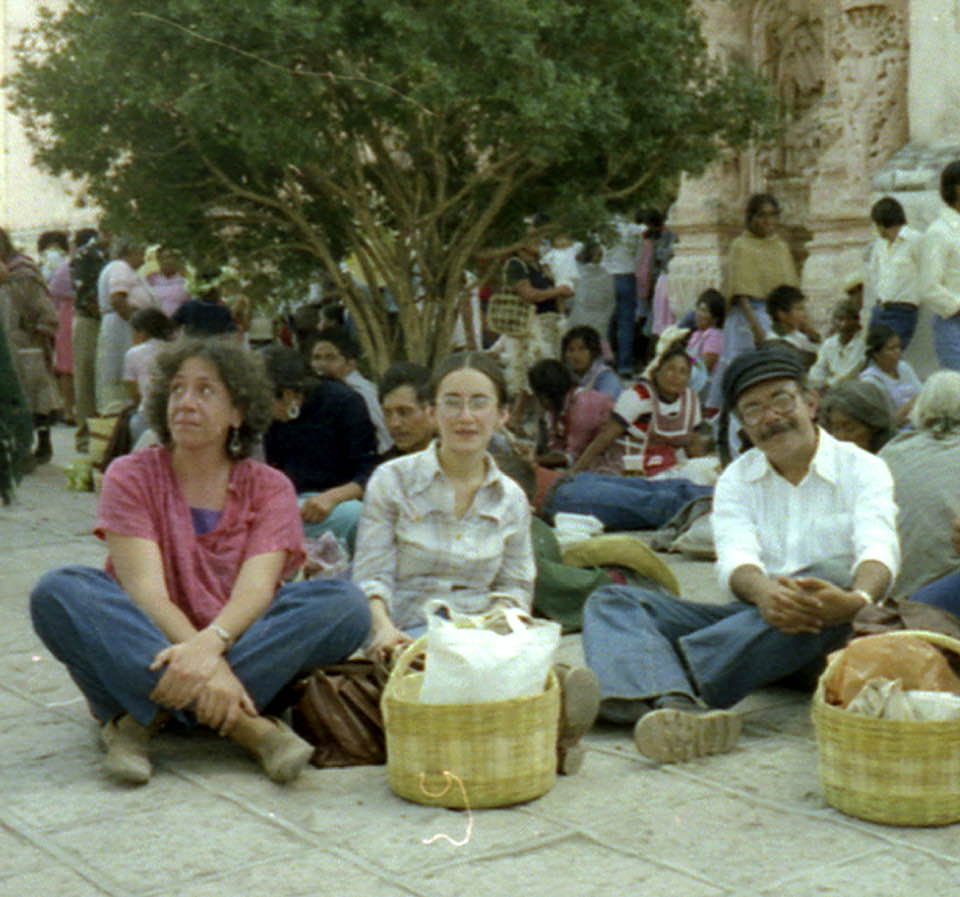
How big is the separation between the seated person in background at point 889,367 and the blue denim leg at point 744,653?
13.8 feet

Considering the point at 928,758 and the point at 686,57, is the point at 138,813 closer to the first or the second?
the point at 928,758

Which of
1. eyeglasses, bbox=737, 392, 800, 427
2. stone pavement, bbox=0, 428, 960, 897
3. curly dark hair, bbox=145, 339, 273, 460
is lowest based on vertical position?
stone pavement, bbox=0, 428, 960, 897

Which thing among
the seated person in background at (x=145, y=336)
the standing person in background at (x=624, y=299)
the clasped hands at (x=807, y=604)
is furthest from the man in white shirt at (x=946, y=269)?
the standing person in background at (x=624, y=299)

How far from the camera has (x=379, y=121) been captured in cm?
924

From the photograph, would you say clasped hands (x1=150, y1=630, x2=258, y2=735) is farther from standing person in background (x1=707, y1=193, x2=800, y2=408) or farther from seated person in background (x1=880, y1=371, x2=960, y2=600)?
standing person in background (x1=707, y1=193, x2=800, y2=408)

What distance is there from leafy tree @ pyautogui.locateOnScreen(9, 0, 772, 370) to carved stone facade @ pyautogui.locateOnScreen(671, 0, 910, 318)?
4.40 ft

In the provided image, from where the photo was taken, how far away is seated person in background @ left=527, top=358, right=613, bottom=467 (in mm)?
9156

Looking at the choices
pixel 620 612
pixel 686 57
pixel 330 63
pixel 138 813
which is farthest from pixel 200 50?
pixel 138 813

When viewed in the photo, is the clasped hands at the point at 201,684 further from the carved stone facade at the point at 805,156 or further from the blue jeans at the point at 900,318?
the carved stone facade at the point at 805,156

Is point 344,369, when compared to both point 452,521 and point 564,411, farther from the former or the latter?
point 452,521

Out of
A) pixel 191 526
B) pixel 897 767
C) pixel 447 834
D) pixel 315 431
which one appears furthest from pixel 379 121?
pixel 897 767

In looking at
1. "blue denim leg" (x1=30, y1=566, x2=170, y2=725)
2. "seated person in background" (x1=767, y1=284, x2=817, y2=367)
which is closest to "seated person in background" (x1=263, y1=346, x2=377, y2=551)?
"blue denim leg" (x1=30, y1=566, x2=170, y2=725)

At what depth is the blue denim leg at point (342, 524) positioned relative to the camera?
662 centimetres

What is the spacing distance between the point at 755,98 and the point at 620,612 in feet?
18.2
